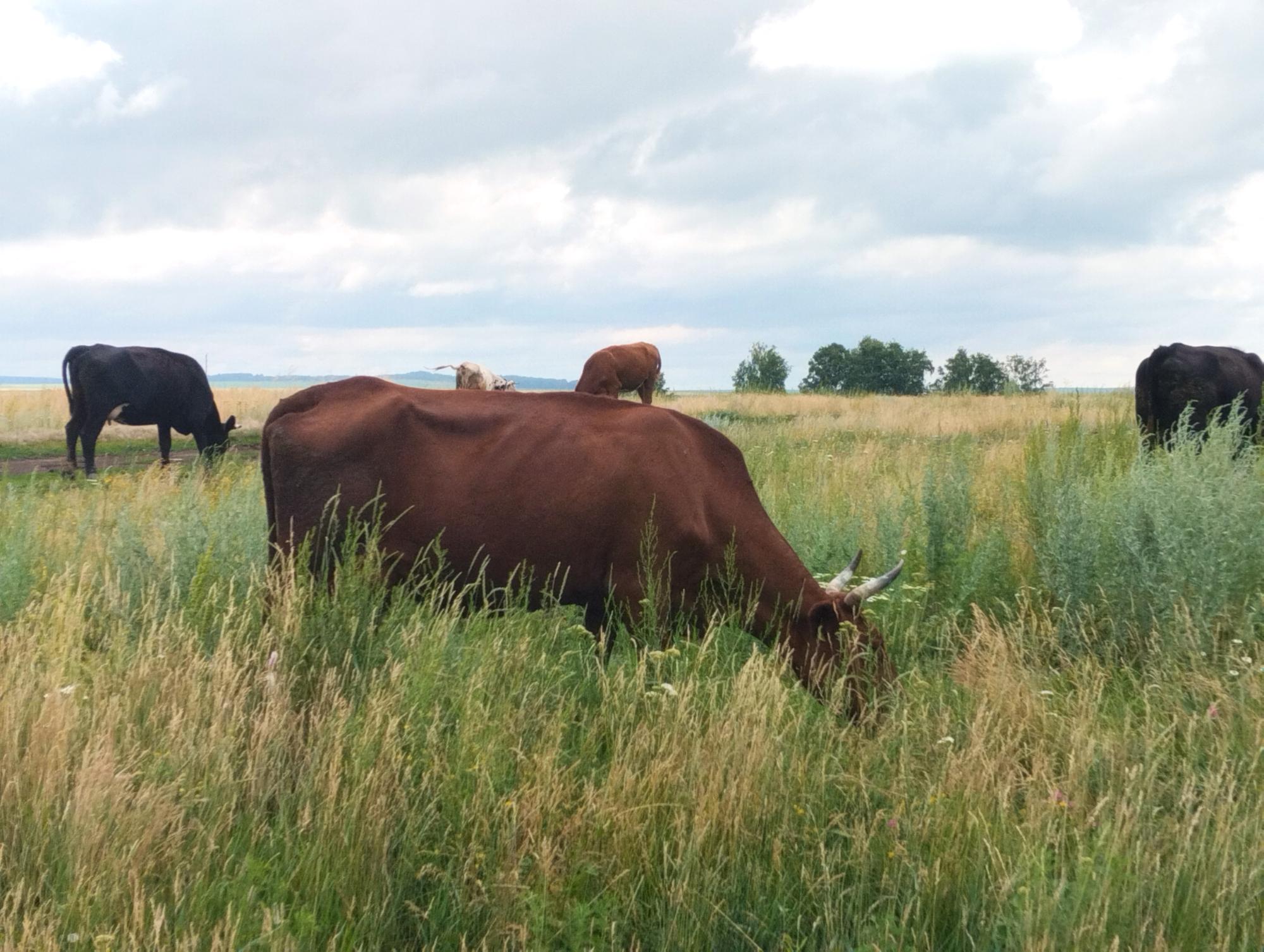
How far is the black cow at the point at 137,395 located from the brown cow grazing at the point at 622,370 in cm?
695

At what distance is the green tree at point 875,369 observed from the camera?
250 feet

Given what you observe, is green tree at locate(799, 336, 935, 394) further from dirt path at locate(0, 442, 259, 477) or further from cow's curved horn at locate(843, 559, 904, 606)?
cow's curved horn at locate(843, 559, 904, 606)

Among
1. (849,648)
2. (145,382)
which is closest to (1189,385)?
(849,648)

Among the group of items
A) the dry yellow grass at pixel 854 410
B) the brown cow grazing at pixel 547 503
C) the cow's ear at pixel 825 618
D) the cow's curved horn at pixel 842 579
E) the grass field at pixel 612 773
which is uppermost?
the dry yellow grass at pixel 854 410

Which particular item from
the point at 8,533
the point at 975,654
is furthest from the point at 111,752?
the point at 8,533

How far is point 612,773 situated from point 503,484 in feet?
7.27

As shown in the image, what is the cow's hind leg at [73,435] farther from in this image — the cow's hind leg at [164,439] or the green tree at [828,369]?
the green tree at [828,369]

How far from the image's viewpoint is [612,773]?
3.33 m

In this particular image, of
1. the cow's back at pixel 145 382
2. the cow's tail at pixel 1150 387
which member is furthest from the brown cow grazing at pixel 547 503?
the cow's back at pixel 145 382

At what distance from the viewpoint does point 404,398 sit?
17.6 ft

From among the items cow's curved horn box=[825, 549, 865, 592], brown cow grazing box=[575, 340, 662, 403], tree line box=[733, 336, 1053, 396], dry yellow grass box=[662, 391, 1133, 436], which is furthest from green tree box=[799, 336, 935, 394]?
cow's curved horn box=[825, 549, 865, 592]

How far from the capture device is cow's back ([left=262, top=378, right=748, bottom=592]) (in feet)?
16.7

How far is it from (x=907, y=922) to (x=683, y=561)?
2389 millimetres

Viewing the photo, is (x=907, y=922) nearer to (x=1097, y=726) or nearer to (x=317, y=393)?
(x=1097, y=726)
